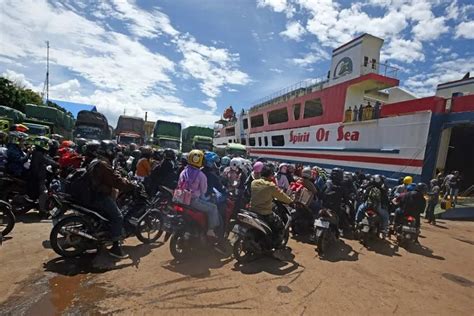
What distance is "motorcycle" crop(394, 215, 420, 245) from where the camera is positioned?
6195 mm

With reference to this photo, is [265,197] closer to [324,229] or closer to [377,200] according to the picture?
[324,229]

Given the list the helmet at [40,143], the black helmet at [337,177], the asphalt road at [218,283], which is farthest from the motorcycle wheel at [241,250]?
the helmet at [40,143]

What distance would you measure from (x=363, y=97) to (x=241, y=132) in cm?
1326

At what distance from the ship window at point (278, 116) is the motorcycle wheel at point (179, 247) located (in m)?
17.6

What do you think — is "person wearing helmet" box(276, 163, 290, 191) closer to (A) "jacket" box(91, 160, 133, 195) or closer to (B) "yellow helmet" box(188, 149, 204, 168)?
(B) "yellow helmet" box(188, 149, 204, 168)

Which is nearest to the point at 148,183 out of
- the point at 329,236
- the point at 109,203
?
the point at 109,203

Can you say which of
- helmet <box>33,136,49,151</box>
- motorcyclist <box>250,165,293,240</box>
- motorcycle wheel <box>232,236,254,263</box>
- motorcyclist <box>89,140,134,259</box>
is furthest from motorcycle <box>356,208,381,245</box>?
helmet <box>33,136,49,151</box>

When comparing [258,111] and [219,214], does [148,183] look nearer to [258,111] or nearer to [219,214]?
[219,214]

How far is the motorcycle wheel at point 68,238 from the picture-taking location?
13.0ft

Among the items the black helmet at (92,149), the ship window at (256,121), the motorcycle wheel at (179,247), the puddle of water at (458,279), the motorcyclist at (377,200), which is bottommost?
the puddle of water at (458,279)

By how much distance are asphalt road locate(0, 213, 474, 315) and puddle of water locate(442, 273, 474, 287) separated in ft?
0.07

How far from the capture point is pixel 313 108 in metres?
18.6

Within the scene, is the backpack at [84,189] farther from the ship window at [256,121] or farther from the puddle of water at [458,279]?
the ship window at [256,121]

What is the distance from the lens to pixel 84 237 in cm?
403
